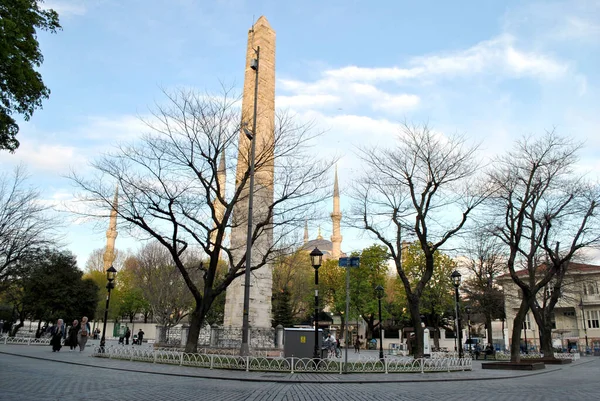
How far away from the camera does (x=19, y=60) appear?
10805mm

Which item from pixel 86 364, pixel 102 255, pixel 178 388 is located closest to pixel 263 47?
pixel 86 364

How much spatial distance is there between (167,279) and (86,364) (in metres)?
24.2

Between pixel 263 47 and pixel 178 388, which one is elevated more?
pixel 263 47

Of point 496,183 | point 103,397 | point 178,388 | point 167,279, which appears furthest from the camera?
point 167,279

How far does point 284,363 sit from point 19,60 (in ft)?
37.3

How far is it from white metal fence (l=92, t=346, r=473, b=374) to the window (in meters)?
41.7

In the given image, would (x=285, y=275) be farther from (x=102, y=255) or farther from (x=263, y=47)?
(x=102, y=255)

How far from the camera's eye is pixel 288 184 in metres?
18.0

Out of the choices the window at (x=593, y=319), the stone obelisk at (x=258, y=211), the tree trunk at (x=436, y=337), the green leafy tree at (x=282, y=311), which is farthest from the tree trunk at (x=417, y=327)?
the window at (x=593, y=319)

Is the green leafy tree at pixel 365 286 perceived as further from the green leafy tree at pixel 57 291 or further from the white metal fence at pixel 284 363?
the white metal fence at pixel 284 363

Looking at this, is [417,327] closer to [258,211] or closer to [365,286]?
[258,211]

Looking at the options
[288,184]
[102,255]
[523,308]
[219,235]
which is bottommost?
[523,308]

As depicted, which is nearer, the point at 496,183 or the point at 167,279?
the point at 496,183

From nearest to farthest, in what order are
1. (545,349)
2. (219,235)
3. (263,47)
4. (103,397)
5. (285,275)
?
(103,397) < (219,235) < (263,47) < (545,349) < (285,275)
